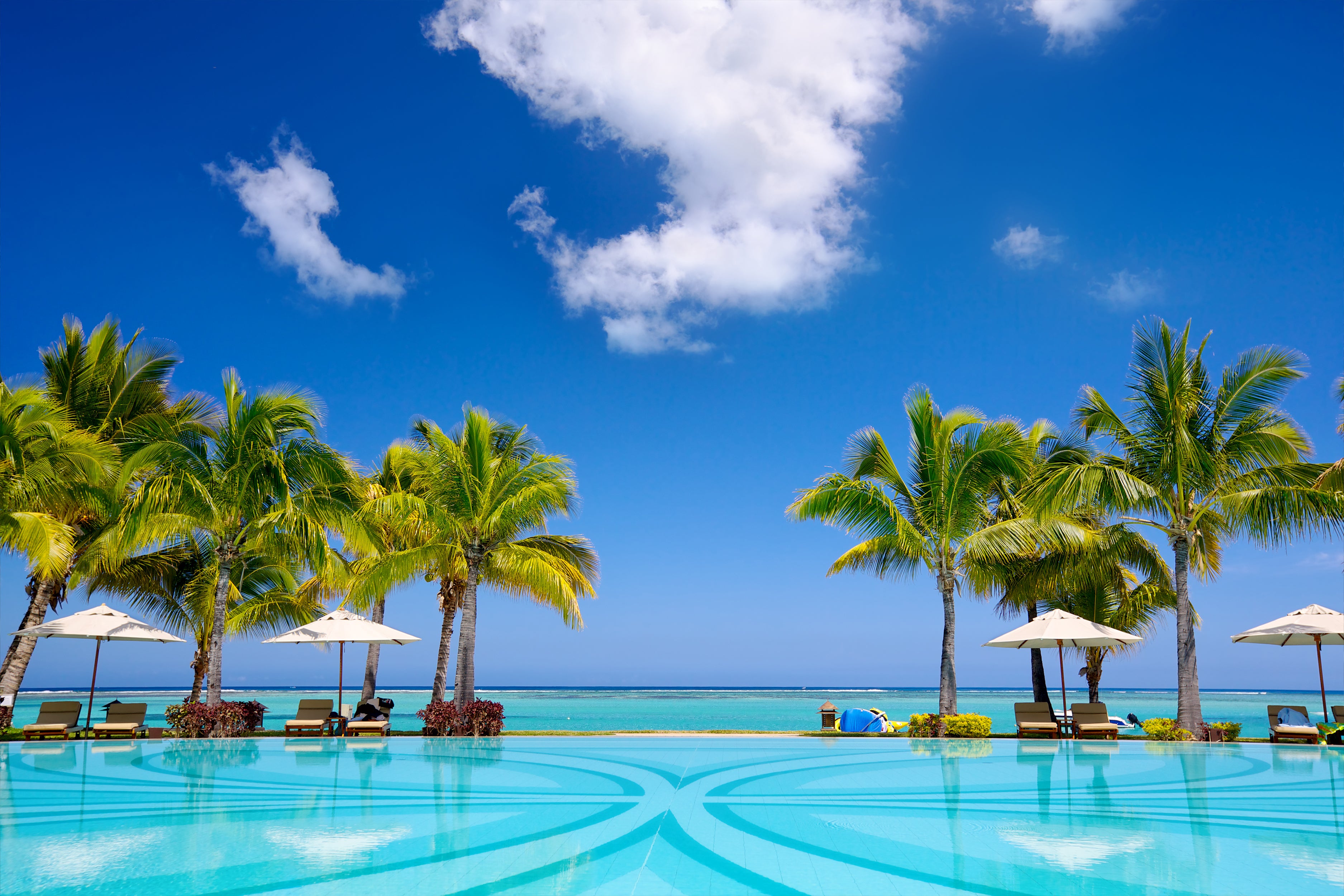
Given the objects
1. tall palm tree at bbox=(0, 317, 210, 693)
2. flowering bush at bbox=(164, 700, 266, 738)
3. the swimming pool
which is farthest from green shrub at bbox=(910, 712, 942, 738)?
tall palm tree at bbox=(0, 317, 210, 693)

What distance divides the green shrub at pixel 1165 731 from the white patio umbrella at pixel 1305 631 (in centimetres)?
249

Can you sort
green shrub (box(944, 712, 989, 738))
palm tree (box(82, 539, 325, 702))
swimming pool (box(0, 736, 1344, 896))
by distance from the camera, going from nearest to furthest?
1. swimming pool (box(0, 736, 1344, 896))
2. green shrub (box(944, 712, 989, 738))
3. palm tree (box(82, 539, 325, 702))

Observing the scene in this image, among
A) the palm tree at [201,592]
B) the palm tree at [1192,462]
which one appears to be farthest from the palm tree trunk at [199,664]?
the palm tree at [1192,462]

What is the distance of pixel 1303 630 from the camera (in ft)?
49.1

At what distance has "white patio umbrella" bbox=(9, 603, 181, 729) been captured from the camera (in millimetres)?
15281

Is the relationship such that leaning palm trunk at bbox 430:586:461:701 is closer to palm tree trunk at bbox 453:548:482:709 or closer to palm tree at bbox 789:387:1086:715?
palm tree trunk at bbox 453:548:482:709

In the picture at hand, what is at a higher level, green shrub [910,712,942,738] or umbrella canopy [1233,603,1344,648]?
umbrella canopy [1233,603,1344,648]

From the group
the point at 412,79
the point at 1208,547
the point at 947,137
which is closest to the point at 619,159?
the point at 412,79

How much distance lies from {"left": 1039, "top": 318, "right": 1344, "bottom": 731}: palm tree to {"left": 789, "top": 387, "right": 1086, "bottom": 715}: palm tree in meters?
1.11

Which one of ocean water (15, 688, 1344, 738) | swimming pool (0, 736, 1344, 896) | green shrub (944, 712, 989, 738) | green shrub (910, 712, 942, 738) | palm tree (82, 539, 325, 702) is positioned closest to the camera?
swimming pool (0, 736, 1344, 896)

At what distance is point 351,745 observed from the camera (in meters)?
14.2

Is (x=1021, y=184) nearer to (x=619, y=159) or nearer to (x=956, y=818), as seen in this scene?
(x=619, y=159)

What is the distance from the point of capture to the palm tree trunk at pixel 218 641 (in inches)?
583

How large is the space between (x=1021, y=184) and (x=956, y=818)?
16.4m
